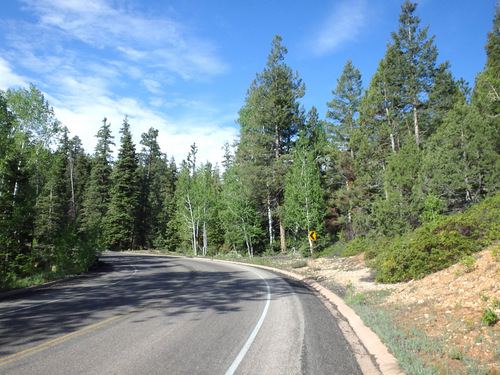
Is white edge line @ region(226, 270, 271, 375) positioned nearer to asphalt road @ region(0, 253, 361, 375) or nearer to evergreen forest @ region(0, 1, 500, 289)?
asphalt road @ region(0, 253, 361, 375)

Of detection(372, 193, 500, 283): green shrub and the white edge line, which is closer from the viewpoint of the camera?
the white edge line

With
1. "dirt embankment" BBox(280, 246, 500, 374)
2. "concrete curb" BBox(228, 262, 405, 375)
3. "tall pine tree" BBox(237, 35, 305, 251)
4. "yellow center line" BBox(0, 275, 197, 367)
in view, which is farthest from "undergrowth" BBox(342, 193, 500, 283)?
"tall pine tree" BBox(237, 35, 305, 251)

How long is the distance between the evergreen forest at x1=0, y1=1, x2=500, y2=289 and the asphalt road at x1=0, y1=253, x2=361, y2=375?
206 inches

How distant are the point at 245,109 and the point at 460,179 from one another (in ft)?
96.2

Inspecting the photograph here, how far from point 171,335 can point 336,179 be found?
28.7 meters

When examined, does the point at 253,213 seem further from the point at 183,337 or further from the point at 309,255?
the point at 183,337

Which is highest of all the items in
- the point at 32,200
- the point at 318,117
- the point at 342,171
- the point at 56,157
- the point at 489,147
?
the point at 318,117

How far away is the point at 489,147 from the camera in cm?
1412

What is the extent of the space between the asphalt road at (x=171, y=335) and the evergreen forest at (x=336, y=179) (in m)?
5.22

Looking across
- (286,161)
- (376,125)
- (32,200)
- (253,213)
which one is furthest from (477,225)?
(253,213)

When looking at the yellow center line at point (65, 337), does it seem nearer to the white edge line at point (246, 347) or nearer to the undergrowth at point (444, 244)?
the white edge line at point (246, 347)

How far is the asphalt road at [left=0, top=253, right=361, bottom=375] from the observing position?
16.1 feet

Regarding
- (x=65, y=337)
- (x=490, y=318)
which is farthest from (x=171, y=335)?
(x=490, y=318)

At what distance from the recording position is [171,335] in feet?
21.0
